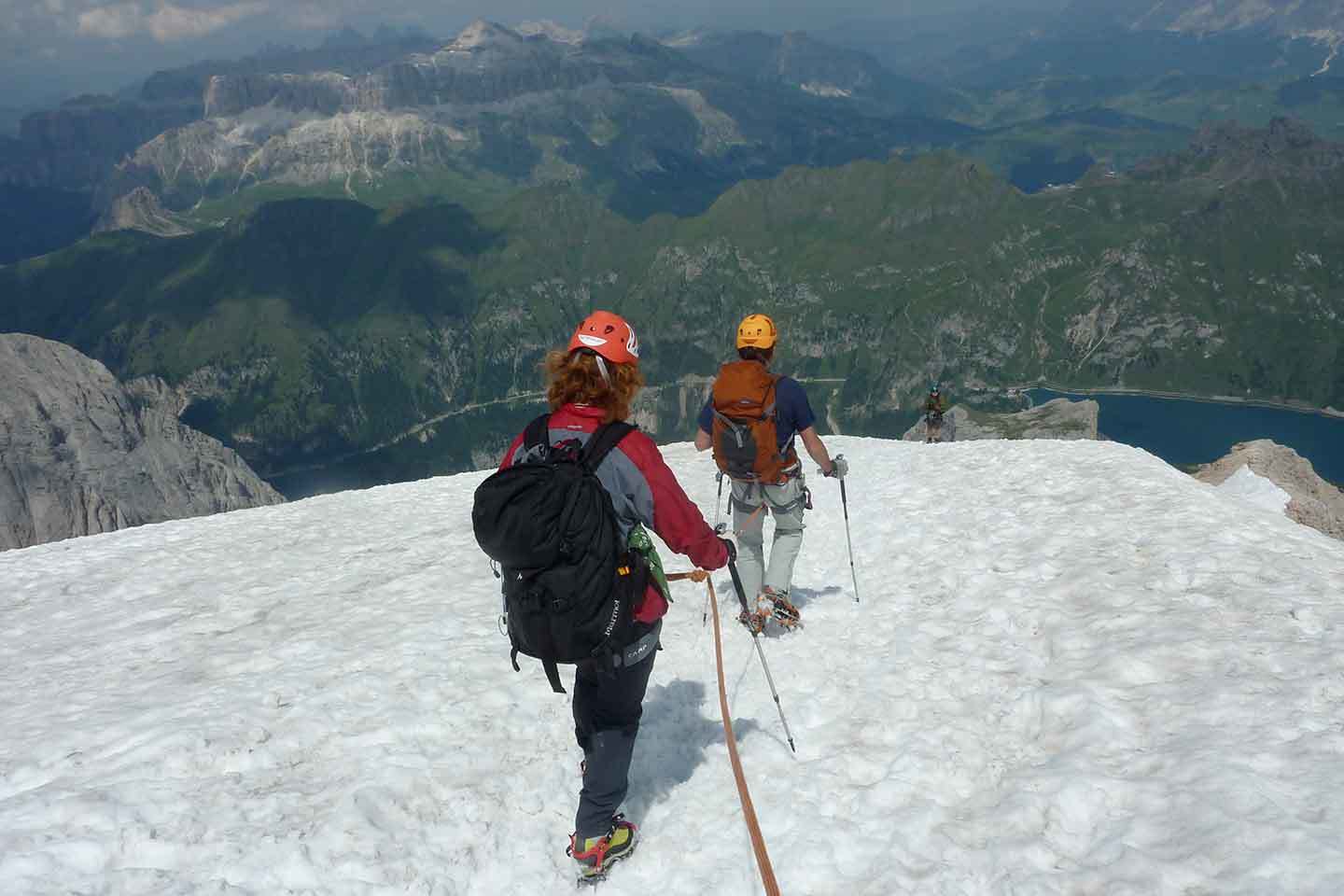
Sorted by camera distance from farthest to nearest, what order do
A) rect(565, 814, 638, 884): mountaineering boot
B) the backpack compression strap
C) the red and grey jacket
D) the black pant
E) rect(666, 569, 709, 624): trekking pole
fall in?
rect(666, 569, 709, 624): trekking pole → rect(565, 814, 638, 884): mountaineering boot → the black pant → the red and grey jacket → the backpack compression strap

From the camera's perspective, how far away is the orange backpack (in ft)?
41.0

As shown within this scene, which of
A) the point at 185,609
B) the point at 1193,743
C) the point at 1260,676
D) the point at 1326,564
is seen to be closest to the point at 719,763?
the point at 1193,743

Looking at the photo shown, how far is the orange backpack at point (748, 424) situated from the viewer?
12.5m

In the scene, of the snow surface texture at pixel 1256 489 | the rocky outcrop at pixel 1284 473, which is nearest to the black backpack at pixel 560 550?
the snow surface texture at pixel 1256 489

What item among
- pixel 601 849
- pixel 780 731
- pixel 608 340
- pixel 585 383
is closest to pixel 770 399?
pixel 780 731

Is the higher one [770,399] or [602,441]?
[602,441]

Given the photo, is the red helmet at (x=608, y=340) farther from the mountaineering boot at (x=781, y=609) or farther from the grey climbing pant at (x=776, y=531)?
the mountaineering boot at (x=781, y=609)

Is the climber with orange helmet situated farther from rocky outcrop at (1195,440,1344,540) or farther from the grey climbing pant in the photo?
rocky outcrop at (1195,440,1344,540)

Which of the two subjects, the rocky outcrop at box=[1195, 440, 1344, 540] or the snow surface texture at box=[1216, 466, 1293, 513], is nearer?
the snow surface texture at box=[1216, 466, 1293, 513]

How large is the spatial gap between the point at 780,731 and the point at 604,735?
368cm

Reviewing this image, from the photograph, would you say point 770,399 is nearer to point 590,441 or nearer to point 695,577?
point 695,577

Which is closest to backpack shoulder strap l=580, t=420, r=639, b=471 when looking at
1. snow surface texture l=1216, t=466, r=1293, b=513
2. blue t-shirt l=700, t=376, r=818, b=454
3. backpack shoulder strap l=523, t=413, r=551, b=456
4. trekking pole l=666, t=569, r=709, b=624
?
backpack shoulder strap l=523, t=413, r=551, b=456

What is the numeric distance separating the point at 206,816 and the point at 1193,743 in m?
10.5

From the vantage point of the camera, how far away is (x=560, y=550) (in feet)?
21.7
